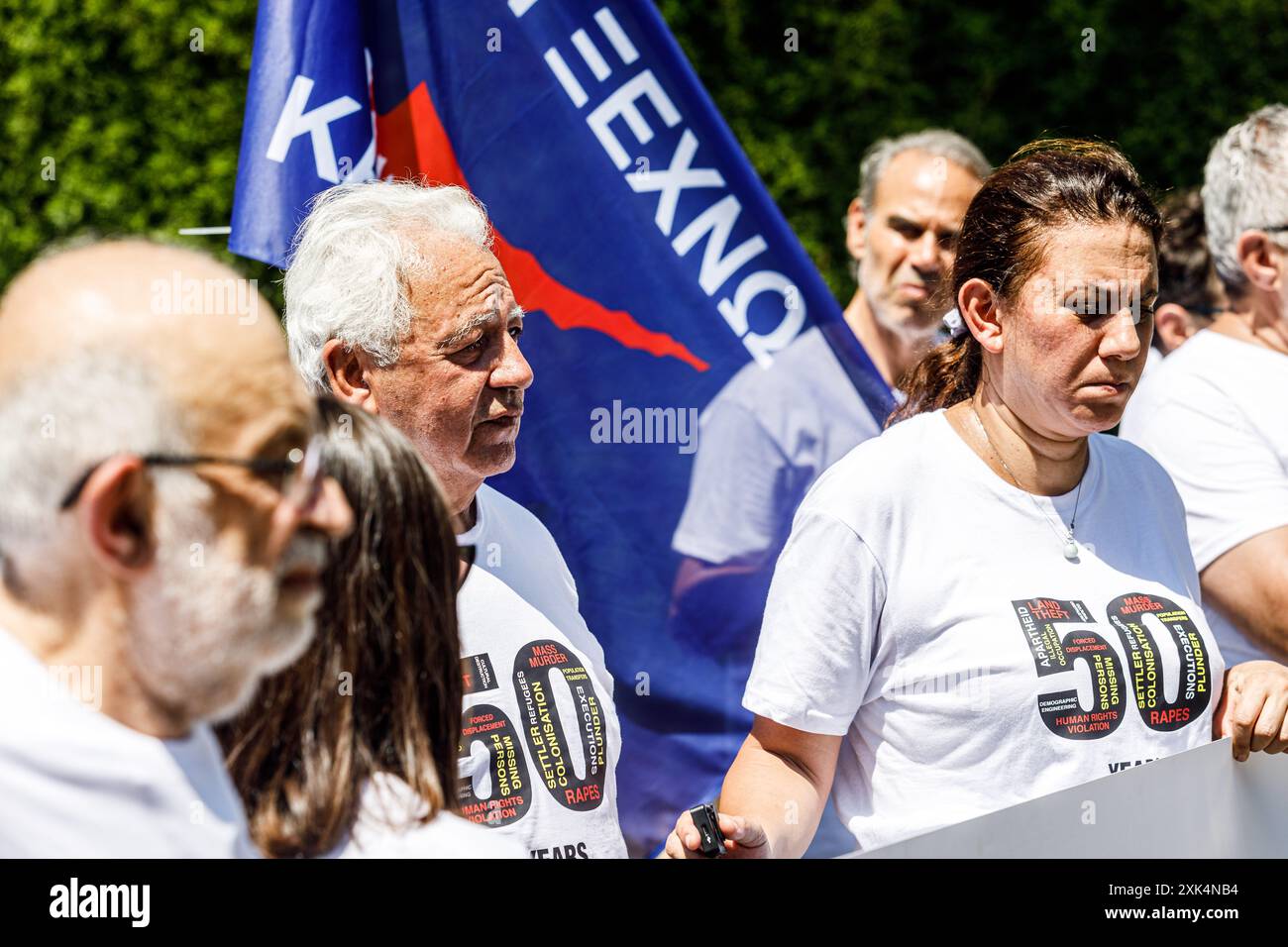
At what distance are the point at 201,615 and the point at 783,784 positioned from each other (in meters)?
1.15

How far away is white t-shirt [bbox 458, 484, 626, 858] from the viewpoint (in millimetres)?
2104

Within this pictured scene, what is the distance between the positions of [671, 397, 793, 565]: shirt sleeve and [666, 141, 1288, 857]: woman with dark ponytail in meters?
0.89

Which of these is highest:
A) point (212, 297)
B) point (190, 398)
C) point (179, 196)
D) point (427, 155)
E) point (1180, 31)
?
point (1180, 31)

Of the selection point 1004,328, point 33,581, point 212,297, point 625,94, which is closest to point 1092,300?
point 1004,328

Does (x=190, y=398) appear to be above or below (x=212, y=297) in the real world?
below

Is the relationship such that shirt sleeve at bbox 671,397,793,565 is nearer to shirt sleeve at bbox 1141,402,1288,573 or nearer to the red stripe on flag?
the red stripe on flag

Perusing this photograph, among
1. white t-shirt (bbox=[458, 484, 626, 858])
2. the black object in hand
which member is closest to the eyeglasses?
white t-shirt (bbox=[458, 484, 626, 858])

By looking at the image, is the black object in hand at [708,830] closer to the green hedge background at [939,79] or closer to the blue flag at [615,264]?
the blue flag at [615,264]

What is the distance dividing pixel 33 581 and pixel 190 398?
212 mm

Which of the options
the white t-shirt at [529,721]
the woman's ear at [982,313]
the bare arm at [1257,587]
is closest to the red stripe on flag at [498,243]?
the white t-shirt at [529,721]

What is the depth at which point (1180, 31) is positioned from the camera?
5.74 meters

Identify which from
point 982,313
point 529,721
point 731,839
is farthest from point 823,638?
point 982,313

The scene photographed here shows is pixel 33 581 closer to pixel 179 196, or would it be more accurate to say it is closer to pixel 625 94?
pixel 625 94
